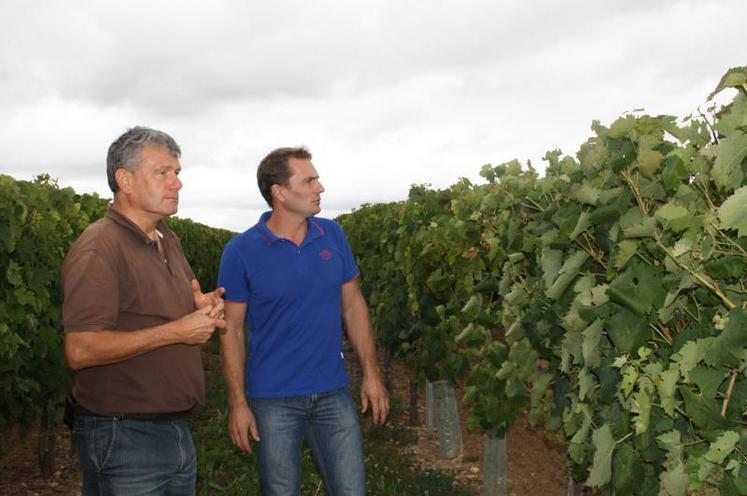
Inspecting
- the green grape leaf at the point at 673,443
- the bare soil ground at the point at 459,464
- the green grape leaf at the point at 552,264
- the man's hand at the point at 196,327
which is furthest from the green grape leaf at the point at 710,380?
the bare soil ground at the point at 459,464

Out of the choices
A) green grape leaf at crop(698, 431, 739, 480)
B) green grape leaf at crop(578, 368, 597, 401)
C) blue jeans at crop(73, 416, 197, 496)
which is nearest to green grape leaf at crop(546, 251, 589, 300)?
green grape leaf at crop(578, 368, 597, 401)

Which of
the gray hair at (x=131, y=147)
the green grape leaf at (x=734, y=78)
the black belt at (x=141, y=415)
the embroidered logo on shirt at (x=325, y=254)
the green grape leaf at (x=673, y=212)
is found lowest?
the black belt at (x=141, y=415)

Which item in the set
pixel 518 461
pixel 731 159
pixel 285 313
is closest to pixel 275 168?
pixel 285 313

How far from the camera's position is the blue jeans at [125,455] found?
302cm

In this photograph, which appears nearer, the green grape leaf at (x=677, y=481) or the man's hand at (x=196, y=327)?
the green grape leaf at (x=677, y=481)

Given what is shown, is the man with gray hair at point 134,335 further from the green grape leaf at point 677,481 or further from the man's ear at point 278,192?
the green grape leaf at point 677,481

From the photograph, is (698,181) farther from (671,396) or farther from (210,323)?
(210,323)

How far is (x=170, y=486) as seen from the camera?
129 inches

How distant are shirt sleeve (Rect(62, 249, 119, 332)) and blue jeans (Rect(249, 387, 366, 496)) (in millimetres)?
1238

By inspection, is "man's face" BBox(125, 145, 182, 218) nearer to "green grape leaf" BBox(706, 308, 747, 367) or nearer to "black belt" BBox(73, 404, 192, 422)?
"black belt" BBox(73, 404, 192, 422)

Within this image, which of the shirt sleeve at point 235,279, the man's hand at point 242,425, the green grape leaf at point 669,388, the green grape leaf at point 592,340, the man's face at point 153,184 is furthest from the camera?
the shirt sleeve at point 235,279

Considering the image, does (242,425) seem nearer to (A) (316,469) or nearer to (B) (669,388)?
(B) (669,388)

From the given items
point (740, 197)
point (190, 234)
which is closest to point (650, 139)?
point (740, 197)

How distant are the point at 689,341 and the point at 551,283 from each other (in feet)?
4.05
